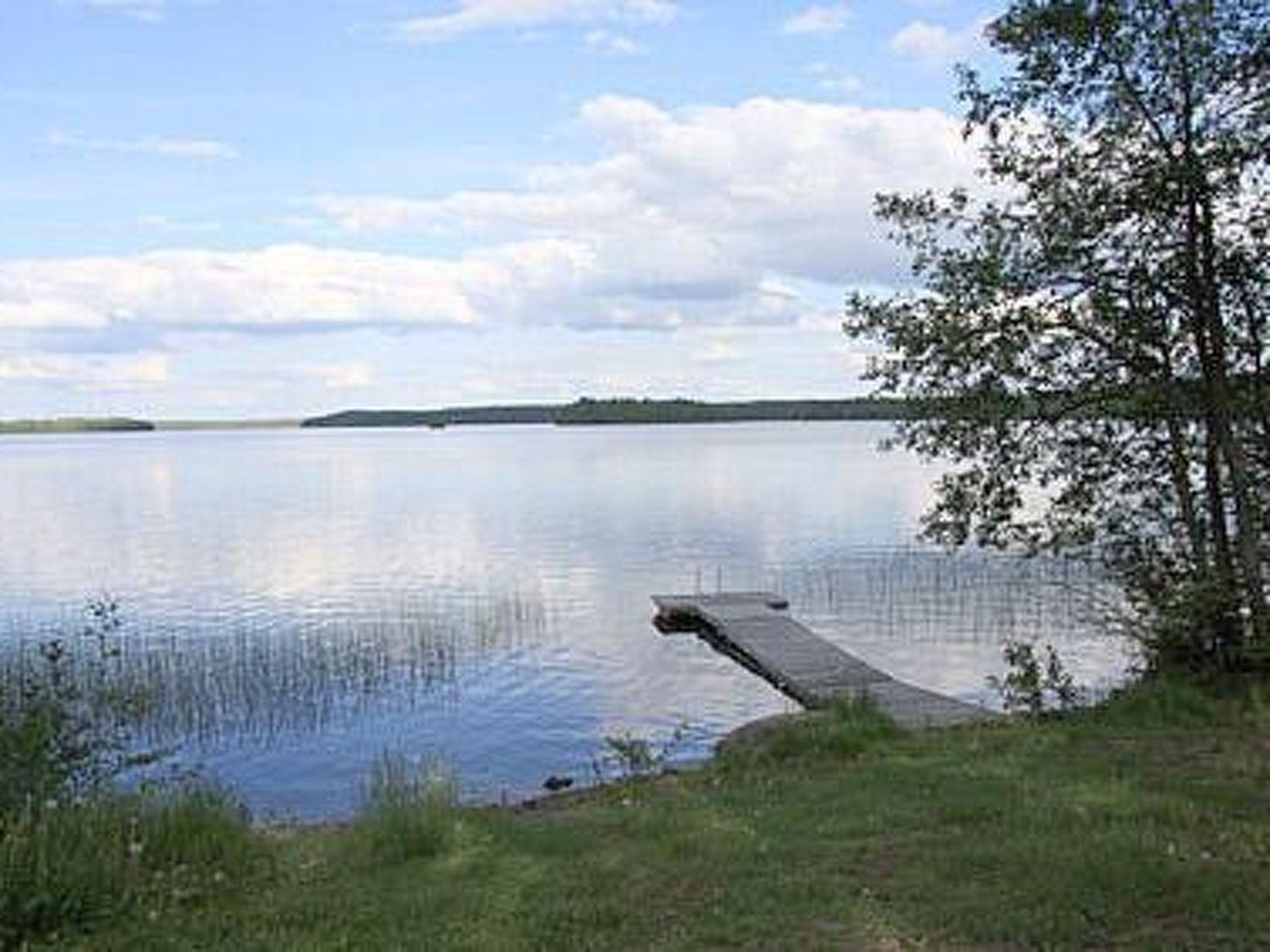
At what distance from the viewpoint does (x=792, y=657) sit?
75.5ft

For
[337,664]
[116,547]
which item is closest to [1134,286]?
[337,664]

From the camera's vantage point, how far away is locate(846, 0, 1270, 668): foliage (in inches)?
495

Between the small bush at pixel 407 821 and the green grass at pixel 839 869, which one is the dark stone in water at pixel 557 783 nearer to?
the green grass at pixel 839 869

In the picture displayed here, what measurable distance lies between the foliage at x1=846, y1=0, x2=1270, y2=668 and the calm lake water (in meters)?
6.20

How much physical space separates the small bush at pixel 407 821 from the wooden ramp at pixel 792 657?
6.28 metres

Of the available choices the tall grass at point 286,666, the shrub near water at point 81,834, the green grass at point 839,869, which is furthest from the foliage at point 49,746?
the tall grass at point 286,666

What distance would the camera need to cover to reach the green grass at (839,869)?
21.1ft

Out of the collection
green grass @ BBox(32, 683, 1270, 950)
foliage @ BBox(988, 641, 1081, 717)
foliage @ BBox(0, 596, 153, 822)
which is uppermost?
foliage @ BBox(0, 596, 153, 822)

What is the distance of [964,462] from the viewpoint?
14.8 metres

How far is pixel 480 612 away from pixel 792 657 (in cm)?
967

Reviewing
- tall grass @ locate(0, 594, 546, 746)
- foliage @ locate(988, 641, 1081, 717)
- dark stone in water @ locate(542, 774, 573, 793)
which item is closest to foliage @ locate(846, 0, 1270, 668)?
foliage @ locate(988, 641, 1081, 717)

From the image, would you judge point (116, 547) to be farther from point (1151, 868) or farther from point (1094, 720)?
point (1151, 868)

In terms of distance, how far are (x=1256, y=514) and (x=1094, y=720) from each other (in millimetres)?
2801

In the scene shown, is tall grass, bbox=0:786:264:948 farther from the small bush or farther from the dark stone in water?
the dark stone in water
